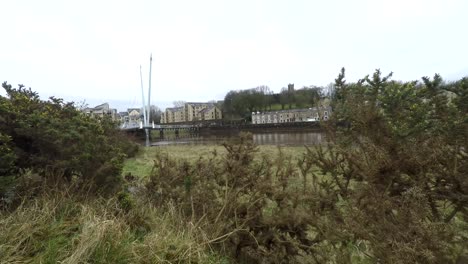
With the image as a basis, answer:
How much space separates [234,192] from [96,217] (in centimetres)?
143

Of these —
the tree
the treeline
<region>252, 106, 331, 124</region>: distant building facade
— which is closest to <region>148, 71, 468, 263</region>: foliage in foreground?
the tree

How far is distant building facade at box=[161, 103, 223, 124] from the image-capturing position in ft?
307

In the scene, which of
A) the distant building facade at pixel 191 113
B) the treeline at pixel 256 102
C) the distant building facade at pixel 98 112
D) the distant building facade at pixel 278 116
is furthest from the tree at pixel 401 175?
the distant building facade at pixel 191 113

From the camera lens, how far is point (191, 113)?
10312 cm

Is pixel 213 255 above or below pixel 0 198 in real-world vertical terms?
below

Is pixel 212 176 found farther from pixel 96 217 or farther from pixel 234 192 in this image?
pixel 96 217

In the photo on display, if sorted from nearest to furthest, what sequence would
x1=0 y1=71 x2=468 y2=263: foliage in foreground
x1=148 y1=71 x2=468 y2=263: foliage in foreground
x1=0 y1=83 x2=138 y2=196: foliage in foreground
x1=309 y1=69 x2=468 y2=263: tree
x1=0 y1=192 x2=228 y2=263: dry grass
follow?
1. x1=309 y1=69 x2=468 y2=263: tree
2. x1=148 y1=71 x2=468 y2=263: foliage in foreground
3. x1=0 y1=71 x2=468 y2=263: foliage in foreground
4. x1=0 y1=192 x2=228 y2=263: dry grass
5. x1=0 y1=83 x2=138 y2=196: foliage in foreground

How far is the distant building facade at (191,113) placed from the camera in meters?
93.5

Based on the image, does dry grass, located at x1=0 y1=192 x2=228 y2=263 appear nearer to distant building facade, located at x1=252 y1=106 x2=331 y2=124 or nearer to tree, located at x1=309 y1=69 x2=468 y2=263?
tree, located at x1=309 y1=69 x2=468 y2=263

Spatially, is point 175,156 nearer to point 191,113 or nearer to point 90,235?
point 90,235

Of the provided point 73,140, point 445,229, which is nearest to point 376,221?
point 445,229

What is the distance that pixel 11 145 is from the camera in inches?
156

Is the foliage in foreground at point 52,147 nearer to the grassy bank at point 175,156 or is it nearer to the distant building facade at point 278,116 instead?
the grassy bank at point 175,156

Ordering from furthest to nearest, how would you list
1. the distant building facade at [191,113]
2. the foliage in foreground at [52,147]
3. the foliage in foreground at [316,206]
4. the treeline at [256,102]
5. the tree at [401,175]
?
1. the distant building facade at [191,113]
2. the treeline at [256,102]
3. the foliage in foreground at [52,147]
4. the foliage in foreground at [316,206]
5. the tree at [401,175]
